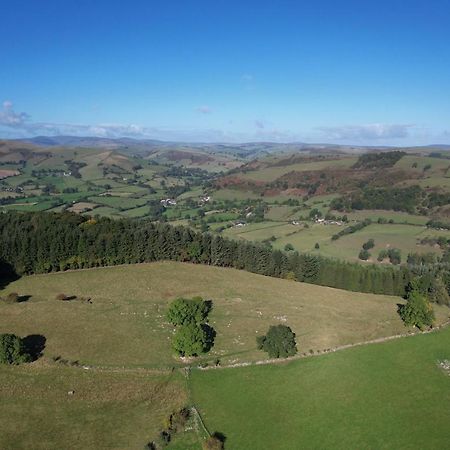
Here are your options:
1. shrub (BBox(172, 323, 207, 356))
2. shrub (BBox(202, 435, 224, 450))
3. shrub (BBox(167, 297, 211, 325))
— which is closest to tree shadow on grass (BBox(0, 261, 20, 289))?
shrub (BBox(167, 297, 211, 325))

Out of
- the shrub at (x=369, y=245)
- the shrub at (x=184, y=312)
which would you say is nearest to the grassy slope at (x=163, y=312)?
the shrub at (x=184, y=312)

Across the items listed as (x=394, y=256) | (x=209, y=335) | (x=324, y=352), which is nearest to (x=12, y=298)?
(x=209, y=335)

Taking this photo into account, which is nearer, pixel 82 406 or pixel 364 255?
pixel 82 406

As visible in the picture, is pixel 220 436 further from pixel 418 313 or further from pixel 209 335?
pixel 418 313

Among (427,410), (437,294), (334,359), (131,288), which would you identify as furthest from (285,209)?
(427,410)

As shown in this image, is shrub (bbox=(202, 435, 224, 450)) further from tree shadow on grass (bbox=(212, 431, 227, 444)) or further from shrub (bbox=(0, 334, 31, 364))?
shrub (bbox=(0, 334, 31, 364))

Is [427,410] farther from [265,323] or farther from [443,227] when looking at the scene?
[443,227]
